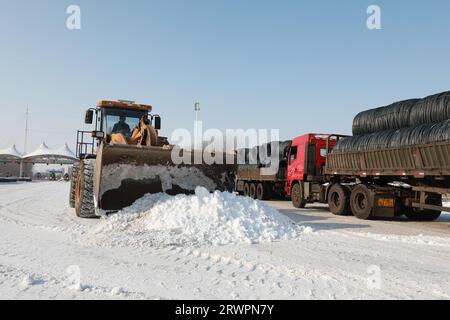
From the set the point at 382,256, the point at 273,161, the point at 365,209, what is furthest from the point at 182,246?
the point at 273,161

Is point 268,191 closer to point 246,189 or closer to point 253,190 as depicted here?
point 253,190

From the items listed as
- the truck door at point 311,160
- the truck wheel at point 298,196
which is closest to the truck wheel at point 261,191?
the truck wheel at point 298,196

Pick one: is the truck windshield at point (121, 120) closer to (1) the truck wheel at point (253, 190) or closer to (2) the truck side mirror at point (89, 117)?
(2) the truck side mirror at point (89, 117)

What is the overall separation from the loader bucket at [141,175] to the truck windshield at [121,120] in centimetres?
288

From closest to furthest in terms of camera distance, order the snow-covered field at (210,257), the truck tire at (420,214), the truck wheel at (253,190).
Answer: the snow-covered field at (210,257), the truck tire at (420,214), the truck wheel at (253,190)

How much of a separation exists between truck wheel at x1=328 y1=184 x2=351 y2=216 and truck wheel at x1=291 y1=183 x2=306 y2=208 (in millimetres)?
1716

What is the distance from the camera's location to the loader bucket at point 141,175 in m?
7.62

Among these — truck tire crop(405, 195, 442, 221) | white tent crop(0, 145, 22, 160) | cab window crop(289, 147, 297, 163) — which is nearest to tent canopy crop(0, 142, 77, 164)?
white tent crop(0, 145, 22, 160)

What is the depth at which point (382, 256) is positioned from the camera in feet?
18.1

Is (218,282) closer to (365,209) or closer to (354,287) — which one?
(354,287)

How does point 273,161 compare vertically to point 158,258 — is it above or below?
above

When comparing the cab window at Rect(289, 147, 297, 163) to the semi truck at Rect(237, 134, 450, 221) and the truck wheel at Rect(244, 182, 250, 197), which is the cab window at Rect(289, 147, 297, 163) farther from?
the truck wheel at Rect(244, 182, 250, 197)

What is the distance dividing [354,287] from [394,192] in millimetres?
7890

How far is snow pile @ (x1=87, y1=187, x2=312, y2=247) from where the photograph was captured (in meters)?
6.11
